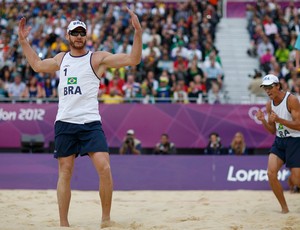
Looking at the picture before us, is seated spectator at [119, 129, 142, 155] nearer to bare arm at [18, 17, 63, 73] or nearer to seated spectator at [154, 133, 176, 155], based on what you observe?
seated spectator at [154, 133, 176, 155]

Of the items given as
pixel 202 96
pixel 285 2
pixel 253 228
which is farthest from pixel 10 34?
pixel 253 228

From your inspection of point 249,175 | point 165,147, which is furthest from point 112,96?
point 249,175

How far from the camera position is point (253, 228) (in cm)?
821

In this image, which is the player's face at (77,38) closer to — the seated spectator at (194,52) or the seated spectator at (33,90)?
the seated spectator at (33,90)

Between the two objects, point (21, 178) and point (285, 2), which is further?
point (285, 2)

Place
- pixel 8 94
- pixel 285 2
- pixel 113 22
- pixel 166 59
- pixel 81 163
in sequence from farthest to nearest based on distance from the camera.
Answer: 1. pixel 285 2
2. pixel 113 22
3. pixel 166 59
4. pixel 8 94
5. pixel 81 163

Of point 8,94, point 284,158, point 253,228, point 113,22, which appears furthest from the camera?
point 113,22

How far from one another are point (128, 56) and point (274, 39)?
12.3m

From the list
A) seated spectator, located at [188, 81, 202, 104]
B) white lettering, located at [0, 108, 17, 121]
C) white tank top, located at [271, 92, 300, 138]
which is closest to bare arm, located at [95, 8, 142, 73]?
white tank top, located at [271, 92, 300, 138]

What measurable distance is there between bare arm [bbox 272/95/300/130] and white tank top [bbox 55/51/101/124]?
2621 millimetres

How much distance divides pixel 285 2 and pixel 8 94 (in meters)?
9.99

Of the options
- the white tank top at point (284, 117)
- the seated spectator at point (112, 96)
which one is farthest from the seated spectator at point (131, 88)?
the white tank top at point (284, 117)

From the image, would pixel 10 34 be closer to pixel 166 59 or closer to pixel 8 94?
pixel 8 94

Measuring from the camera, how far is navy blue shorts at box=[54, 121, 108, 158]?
27.0 feet
